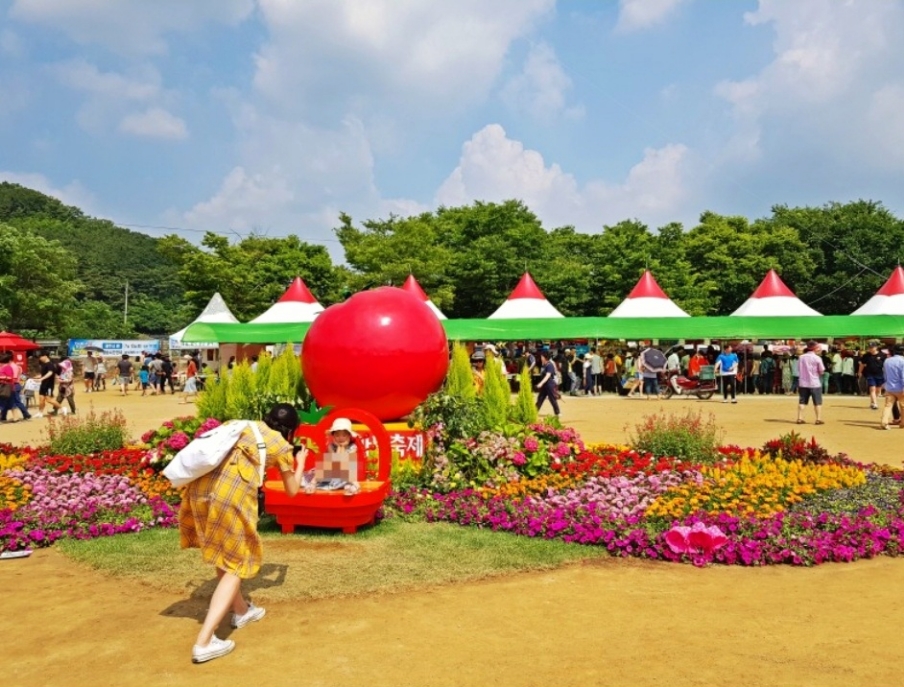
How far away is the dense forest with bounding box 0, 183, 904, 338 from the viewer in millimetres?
38969

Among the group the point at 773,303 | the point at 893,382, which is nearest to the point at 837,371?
the point at 773,303

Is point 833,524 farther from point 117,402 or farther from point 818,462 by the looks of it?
point 117,402

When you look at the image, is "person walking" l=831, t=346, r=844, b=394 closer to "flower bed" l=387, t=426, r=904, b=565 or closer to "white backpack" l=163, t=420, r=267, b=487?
"flower bed" l=387, t=426, r=904, b=565

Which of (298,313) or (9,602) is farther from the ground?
(298,313)

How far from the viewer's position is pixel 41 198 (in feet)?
324

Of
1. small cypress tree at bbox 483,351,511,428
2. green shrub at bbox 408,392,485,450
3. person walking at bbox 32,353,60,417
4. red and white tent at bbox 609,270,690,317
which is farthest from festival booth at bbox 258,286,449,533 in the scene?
red and white tent at bbox 609,270,690,317

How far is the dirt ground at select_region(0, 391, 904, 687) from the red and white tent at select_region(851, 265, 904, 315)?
2290cm

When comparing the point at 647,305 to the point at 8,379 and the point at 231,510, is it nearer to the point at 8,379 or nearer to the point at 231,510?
the point at 8,379

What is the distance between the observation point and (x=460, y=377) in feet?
31.8

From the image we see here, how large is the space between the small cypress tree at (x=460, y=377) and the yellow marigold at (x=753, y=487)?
280cm

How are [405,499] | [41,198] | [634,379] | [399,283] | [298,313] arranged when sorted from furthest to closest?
[41,198], [399,283], [298,313], [634,379], [405,499]

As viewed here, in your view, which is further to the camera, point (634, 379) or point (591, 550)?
point (634, 379)

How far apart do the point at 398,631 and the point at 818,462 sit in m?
6.72

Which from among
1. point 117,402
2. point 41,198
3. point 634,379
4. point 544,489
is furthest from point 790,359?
point 41,198
